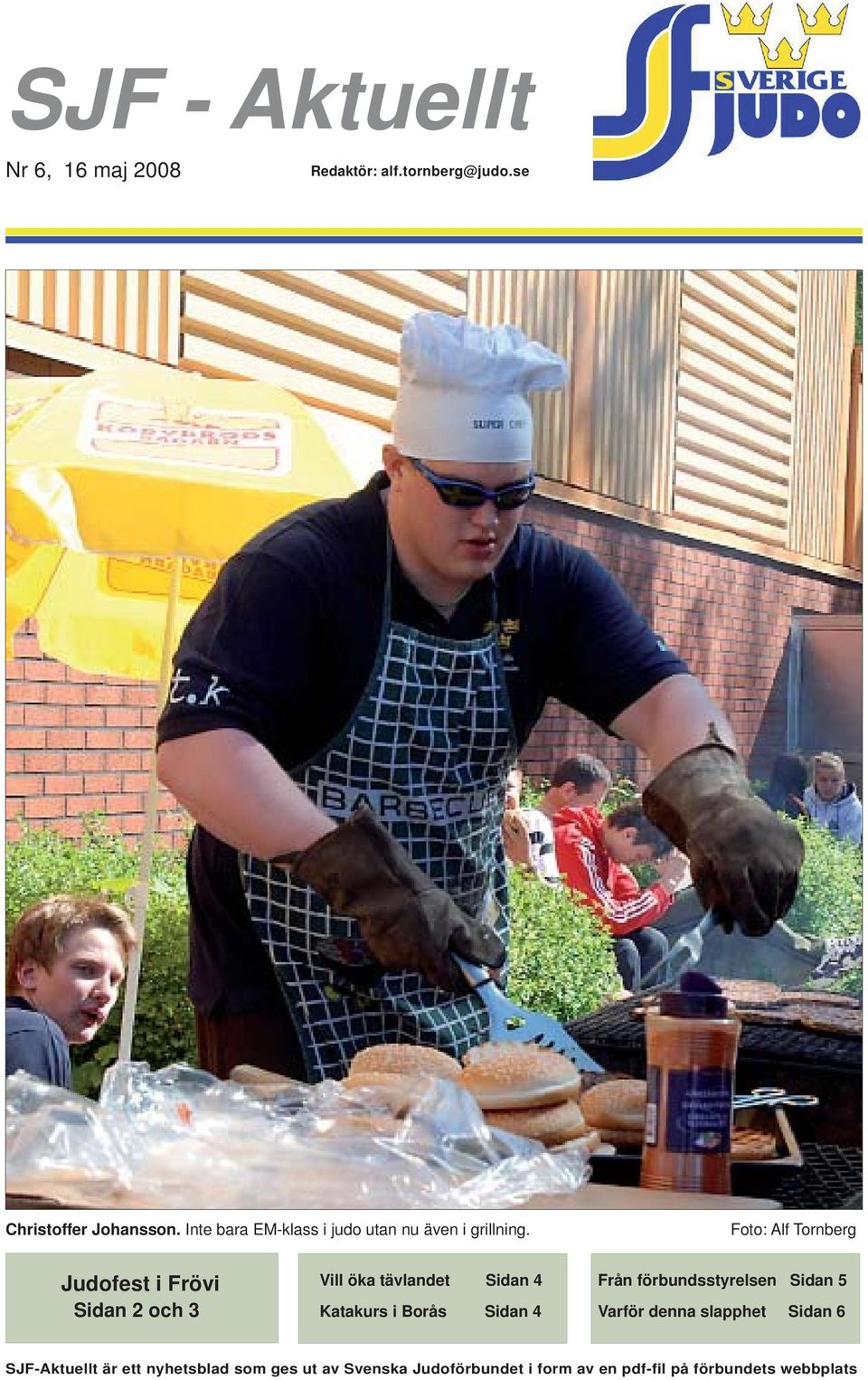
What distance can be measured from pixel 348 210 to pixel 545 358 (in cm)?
33

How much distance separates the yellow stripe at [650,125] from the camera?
2281 mm

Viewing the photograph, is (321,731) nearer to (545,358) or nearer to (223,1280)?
(545,358)

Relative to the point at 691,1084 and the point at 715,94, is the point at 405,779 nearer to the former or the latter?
the point at 691,1084

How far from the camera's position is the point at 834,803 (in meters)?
8.67

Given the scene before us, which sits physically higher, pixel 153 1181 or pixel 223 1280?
pixel 153 1181

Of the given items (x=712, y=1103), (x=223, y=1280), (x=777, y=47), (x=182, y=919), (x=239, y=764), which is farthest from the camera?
(x=182, y=919)

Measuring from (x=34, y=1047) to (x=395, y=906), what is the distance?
59 cm

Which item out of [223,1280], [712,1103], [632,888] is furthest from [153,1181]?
[632,888]

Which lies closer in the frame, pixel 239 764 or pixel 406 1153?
pixel 406 1153

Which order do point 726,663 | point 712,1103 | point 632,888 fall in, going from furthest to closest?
1. point 726,663
2. point 632,888
3. point 712,1103

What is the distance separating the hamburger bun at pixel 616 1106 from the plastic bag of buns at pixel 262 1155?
12cm

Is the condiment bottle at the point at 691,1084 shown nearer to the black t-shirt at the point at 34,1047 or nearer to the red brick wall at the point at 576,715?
the black t-shirt at the point at 34,1047

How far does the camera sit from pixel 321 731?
7.60ft

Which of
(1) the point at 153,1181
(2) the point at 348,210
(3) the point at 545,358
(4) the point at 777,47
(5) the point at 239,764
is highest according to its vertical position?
(4) the point at 777,47
